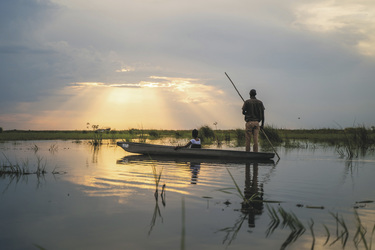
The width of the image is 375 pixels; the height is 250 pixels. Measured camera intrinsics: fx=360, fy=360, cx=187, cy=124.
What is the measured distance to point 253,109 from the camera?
1566 centimetres

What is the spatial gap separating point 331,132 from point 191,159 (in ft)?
107

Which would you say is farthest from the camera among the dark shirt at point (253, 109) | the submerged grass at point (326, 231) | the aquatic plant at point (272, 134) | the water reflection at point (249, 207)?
the aquatic plant at point (272, 134)

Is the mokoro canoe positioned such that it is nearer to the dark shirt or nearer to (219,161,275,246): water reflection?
the dark shirt

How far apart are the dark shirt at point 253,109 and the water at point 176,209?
14.7 ft

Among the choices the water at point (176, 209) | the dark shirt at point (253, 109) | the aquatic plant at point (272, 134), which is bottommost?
the water at point (176, 209)

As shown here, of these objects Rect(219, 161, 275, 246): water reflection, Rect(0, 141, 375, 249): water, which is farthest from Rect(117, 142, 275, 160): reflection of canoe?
Rect(219, 161, 275, 246): water reflection

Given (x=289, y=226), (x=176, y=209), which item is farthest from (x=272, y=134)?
(x=289, y=226)

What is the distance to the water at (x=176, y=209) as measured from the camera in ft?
16.2

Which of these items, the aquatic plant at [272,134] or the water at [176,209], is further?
the aquatic plant at [272,134]

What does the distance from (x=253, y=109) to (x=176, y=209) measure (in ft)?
32.3

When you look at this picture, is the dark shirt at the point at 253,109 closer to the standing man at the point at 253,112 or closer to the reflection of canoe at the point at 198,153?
the standing man at the point at 253,112

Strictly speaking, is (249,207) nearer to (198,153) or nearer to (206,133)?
(198,153)

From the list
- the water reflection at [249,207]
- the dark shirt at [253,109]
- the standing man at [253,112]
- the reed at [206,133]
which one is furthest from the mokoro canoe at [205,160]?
the reed at [206,133]

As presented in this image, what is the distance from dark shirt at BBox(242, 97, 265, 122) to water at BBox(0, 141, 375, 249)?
4481 mm
